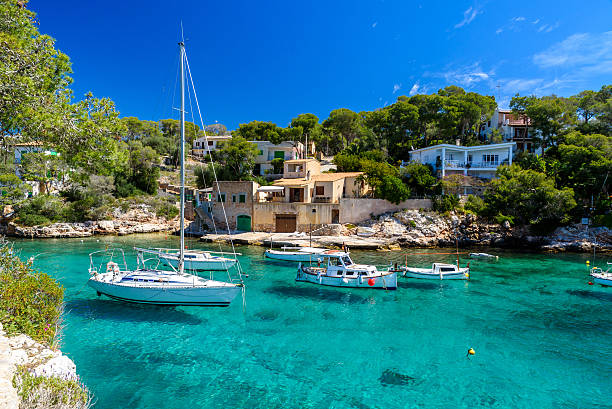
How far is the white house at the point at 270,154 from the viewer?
55188mm

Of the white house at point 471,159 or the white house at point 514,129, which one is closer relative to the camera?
the white house at point 471,159

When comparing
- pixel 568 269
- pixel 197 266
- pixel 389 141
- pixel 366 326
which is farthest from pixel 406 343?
pixel 389 141

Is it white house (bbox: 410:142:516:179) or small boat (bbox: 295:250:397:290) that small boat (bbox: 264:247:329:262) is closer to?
small boat (bbox: 295:250:397:290)

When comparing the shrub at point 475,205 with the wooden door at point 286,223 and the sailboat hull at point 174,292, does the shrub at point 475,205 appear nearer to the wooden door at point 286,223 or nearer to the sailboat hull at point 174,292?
the wooden door at point 286,223

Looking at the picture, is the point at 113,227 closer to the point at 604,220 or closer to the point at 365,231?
the point at 365,231

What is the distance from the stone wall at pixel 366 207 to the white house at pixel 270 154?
18.7m

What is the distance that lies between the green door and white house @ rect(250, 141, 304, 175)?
49.9ft

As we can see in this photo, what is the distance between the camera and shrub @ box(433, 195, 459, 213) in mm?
39156

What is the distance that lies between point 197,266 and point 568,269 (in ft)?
104

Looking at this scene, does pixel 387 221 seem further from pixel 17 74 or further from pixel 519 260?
pixel 17 74

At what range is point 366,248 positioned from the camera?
112 feet

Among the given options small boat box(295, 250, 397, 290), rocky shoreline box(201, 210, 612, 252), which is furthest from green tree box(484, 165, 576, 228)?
small boat box(295, 250, 397, 290)

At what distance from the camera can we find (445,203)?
129 feet

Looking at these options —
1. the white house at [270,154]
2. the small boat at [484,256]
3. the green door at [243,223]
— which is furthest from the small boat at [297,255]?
the white house at [270,154]
